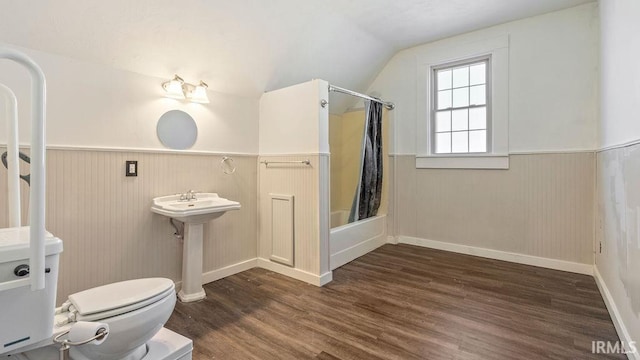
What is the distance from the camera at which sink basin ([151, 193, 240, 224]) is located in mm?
2209

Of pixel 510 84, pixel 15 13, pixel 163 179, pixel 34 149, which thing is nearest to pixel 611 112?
pixel 510 84

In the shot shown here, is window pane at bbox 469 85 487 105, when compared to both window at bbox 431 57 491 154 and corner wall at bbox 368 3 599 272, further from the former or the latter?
corner wall at bbox 368 3 599 272

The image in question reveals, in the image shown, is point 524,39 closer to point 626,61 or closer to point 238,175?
point 626,61

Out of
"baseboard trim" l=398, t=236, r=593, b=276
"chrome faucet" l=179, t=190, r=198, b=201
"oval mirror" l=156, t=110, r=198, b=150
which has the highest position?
"oval mirror" l=156, t=110, r=198, b=150

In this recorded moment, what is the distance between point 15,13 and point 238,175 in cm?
183

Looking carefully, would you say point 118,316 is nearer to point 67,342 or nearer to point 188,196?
point 67,342

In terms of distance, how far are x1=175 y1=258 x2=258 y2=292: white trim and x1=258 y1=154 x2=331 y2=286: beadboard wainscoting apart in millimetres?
173

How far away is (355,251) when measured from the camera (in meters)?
3.48

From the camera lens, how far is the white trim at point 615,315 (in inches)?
67.0

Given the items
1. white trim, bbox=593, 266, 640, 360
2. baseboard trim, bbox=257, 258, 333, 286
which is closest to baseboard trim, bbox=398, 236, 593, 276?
white trim, bbox=593, 266, 640, 360

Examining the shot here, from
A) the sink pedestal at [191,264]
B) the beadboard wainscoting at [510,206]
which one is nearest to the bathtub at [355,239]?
the beadboard wainscoting at [510,206]

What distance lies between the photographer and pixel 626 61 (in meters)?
1.86

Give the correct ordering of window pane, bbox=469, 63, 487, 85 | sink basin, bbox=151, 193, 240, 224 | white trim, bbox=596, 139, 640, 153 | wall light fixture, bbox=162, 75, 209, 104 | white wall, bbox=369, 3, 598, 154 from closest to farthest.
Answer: white trim, bbox=596, 139, 640, 153, sink basin, bbox=151, 193, 240, 224, wall light fixture, bbox=162, 75, 209, 104, white wall, bbox=369, 3, 598, 154, window pane, bbox=469, 63, 487, 85

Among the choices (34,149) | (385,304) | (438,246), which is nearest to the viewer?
(34,149)
